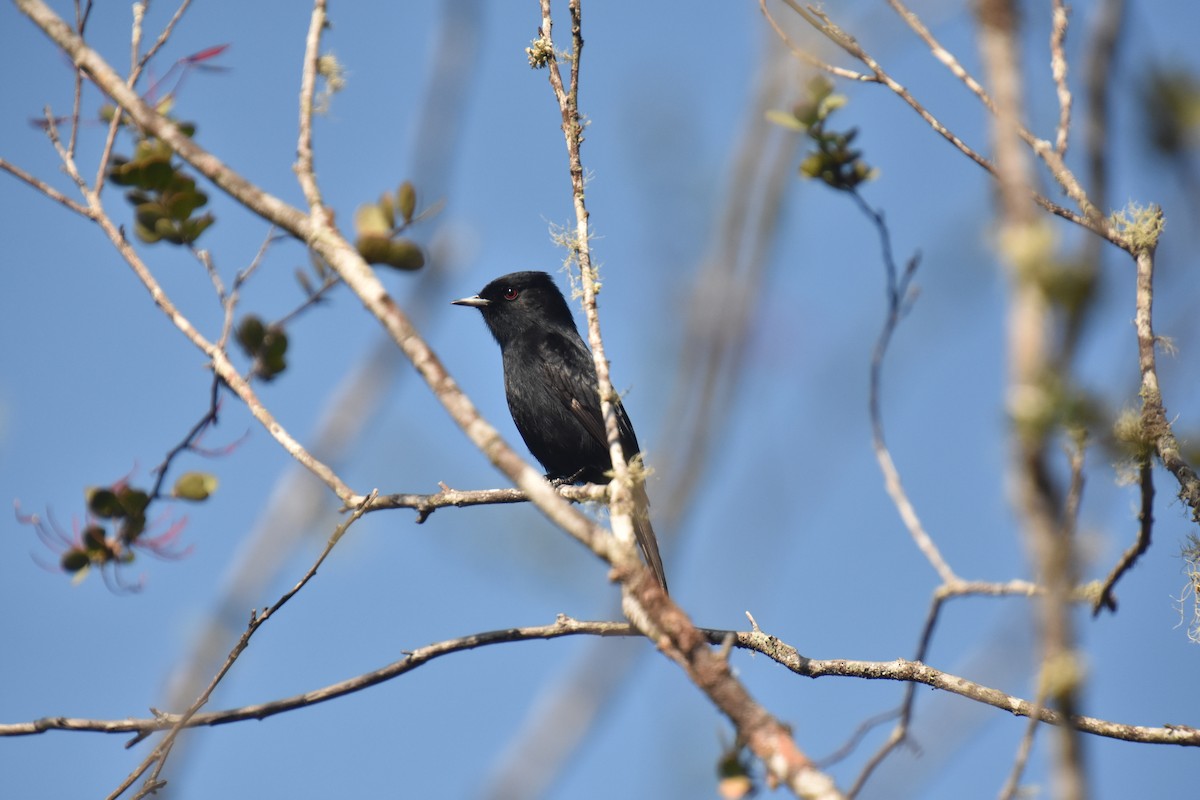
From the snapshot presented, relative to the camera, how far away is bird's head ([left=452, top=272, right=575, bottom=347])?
7.95 m

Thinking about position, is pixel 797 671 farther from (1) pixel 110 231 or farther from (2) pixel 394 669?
(1) pixel 110 231

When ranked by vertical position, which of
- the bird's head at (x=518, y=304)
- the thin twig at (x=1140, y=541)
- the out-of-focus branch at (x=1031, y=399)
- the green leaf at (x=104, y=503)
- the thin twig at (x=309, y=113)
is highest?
the bird's head at (x=518, y=304)

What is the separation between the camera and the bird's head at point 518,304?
7.95 metres

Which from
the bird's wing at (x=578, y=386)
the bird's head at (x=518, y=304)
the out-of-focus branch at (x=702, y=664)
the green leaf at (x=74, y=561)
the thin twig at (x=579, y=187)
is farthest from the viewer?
the bird's head at (x=518, y=304)

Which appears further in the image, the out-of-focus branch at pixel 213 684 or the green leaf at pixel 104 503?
the green leaf at pixel 104 503

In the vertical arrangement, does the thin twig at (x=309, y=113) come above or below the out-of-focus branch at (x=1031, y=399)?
above

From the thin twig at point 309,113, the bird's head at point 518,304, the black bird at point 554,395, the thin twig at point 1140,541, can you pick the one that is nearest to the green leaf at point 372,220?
the thin twig at point 309,113

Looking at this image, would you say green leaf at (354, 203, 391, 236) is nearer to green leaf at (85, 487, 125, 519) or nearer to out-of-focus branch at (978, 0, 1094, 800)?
green leaf at (85, 487, 125, 519)

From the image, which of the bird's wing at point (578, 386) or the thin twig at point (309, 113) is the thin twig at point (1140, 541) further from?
the bird's wing at point (578, 386)

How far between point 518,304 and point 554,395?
3.44 ft

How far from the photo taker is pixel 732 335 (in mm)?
2084

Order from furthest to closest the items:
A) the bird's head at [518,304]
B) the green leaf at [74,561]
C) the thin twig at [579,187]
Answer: the bird's head at [518,304]
the green leaf at [74,561]
the thin twig at [579,187]

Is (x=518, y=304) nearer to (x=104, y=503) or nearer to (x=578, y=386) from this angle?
(x=578, y=386)

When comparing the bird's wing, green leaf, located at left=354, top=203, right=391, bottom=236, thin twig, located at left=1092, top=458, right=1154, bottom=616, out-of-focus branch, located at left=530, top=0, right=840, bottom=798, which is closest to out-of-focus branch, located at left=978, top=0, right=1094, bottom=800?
out-of-focus branch, located at left=530, top=0, right=840, bottom=798
